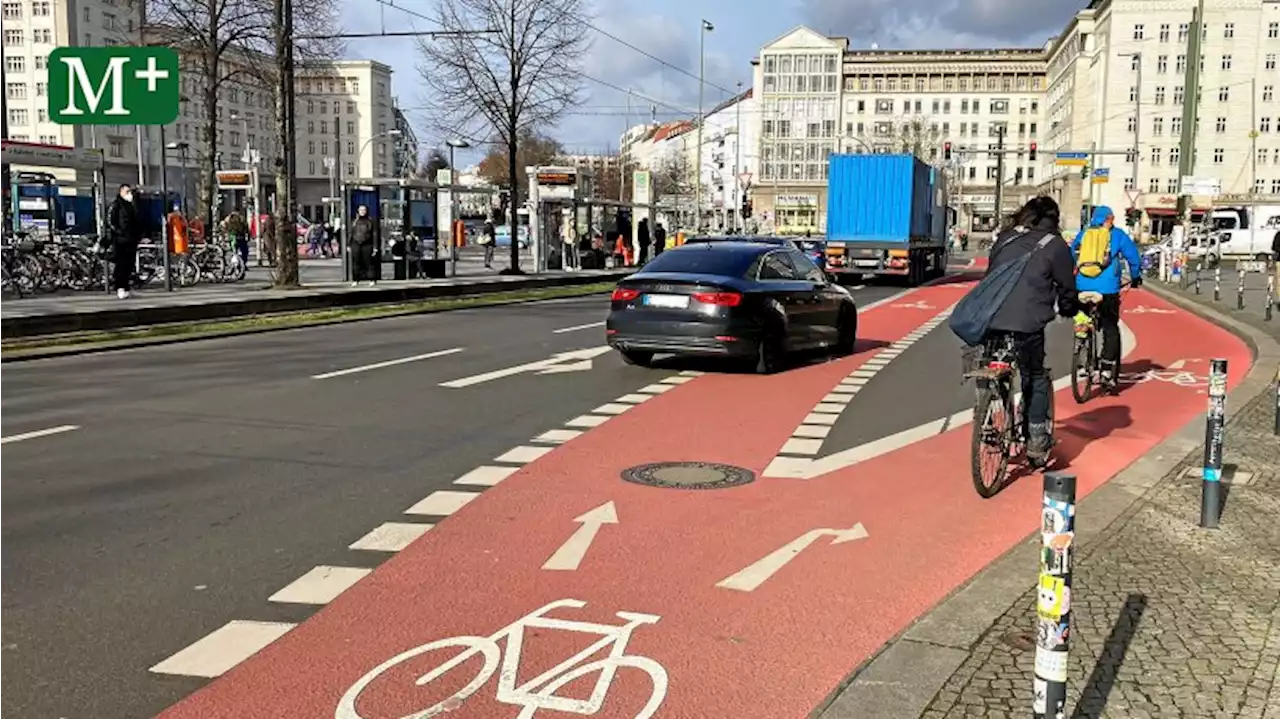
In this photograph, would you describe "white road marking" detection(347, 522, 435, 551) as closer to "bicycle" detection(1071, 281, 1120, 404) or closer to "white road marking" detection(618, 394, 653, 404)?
"white road marking" detection(618, 394, 653, 404)

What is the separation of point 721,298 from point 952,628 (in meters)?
8.56

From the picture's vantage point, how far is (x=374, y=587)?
5.30 metres

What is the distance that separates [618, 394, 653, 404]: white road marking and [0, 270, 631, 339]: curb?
9.34 m

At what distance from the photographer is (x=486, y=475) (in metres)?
7.66

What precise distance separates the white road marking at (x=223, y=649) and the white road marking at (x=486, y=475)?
8.72 feet

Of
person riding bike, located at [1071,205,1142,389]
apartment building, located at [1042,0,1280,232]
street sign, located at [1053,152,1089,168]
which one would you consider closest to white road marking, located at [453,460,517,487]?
person riding bike, located at [1071,205,1142,389]

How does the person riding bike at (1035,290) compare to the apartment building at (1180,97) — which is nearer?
the person riding bike at (1035,290)

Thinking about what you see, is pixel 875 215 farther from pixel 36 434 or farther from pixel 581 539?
pixel 581 539

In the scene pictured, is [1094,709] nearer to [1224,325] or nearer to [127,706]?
[127,706]

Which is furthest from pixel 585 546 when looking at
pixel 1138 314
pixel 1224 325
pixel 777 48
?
pixel 777 48

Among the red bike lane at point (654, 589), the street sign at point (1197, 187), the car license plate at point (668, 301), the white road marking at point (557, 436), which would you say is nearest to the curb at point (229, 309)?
the car license plate at point (668, 301)

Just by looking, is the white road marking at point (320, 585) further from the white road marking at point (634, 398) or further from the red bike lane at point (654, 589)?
the white road marking at point (634, 398)

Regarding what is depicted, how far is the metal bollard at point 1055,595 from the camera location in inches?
128

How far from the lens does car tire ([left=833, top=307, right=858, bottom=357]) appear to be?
15.7 m
